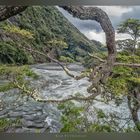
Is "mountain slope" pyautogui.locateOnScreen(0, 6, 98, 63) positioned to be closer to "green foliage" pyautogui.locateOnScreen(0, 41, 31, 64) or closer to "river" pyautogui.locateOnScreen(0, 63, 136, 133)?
"green foliage" pyautogui.locateOnScreen(0, 41, 31, 64)

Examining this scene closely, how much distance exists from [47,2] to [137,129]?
134 centimetres

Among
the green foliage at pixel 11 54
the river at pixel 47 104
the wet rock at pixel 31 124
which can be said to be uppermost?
the green foliage at pixel 11 54

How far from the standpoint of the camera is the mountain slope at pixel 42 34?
10.8ft

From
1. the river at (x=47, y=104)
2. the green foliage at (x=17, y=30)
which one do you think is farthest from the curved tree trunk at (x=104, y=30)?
the green foliage at (x=17, y=30)

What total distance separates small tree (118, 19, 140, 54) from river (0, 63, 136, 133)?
46cm

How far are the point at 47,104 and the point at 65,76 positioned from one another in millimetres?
285

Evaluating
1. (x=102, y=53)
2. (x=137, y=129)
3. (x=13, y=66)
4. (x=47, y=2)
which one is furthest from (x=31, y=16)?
(x=137, y=129)

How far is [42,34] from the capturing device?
332cm

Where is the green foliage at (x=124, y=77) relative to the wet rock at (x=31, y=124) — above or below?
above

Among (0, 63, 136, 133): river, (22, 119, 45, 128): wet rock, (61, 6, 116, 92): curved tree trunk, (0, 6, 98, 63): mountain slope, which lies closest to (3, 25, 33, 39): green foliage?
(0, 6, 98, 63): mountain slope

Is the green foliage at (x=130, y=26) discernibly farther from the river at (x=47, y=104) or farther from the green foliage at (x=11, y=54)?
the green foliage at (x=11, y=54)

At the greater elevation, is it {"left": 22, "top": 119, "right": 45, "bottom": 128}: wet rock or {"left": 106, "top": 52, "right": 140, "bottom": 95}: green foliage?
{"left": 106, "top": 52, "right": 140, "bottom": 95}: green foliage

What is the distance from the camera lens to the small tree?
330 cm

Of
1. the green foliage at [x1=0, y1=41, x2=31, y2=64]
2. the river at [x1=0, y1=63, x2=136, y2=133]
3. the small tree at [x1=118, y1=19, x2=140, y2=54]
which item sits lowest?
the river at [x1=0, y1=63, x2=136, y2=133]
